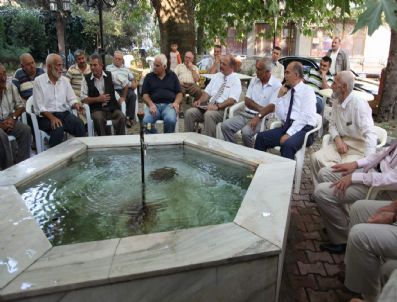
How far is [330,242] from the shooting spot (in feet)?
10.0

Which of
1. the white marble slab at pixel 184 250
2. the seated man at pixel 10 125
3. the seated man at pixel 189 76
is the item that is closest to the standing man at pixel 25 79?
the seated man at pixel 10 125

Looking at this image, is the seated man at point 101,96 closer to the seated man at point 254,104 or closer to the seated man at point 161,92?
the seated man at point 161,92

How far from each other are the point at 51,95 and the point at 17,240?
336 cm

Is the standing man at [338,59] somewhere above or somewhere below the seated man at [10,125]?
above

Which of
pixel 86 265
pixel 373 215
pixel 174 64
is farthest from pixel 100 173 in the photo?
pixel 174 64

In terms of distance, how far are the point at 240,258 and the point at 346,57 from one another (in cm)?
632

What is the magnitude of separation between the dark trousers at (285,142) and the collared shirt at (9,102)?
3116mm

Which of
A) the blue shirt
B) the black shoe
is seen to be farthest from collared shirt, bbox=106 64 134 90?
the black shoe

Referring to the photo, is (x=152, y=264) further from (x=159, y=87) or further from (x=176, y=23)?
(x=176, y=23)

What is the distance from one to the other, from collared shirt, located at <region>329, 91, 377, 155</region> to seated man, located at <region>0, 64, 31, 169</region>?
3594 millimetres

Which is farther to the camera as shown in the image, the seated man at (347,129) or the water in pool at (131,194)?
the seated man at (347,129)

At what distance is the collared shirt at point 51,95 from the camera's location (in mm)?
4938

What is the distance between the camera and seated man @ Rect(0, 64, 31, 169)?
4.42 m

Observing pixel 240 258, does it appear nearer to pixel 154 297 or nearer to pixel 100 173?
pixel 154 297
